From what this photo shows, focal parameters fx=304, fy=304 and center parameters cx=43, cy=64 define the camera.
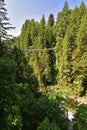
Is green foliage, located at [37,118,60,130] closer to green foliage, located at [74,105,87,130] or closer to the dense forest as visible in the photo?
the dense forest

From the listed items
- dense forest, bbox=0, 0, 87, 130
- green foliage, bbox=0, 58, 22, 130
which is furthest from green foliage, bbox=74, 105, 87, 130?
green foliage, bbox=0, 58, 22, 130

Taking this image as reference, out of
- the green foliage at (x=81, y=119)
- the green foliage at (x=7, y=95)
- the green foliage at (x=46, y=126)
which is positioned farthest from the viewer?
the green foliage at (x=81, y=119)

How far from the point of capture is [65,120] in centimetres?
2252

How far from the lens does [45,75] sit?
218 ft

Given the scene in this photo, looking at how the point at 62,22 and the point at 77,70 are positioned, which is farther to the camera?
the point at 62,22

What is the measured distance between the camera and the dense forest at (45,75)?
18562 mm

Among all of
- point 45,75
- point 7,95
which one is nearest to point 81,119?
point 7,95

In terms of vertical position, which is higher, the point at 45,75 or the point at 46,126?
the point at 46,126

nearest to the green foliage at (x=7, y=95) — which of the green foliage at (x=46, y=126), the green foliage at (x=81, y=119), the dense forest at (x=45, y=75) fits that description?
the dense forest at (x=45, y=75)

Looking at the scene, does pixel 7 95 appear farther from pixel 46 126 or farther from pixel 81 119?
pixel 81 119

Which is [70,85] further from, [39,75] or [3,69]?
[3,69]

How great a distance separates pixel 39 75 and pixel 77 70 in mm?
10185

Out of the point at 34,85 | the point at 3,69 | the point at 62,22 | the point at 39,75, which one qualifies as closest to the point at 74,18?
the point at 62,22

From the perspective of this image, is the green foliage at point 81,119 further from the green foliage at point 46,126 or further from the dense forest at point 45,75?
the green foliage at point 46,126
